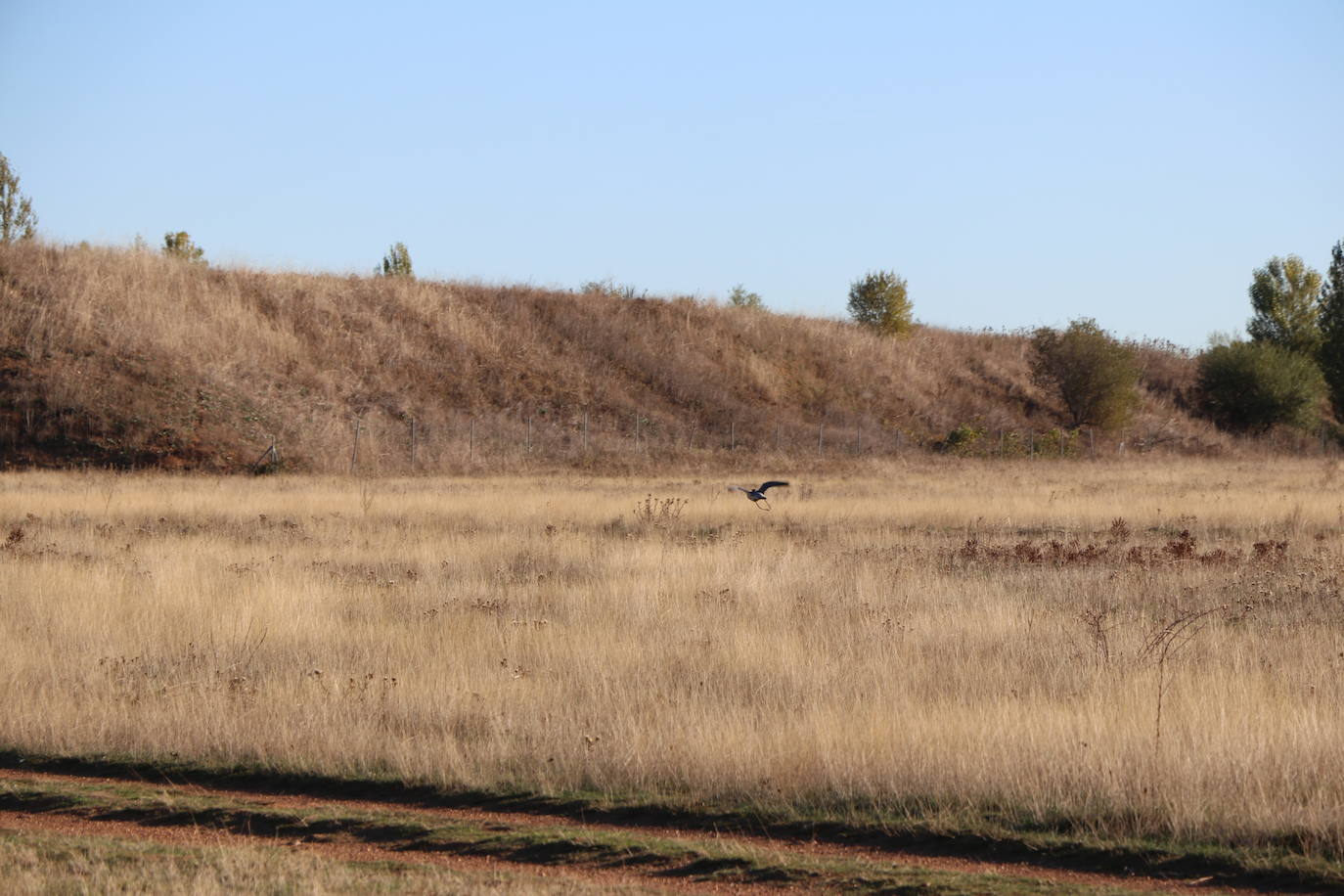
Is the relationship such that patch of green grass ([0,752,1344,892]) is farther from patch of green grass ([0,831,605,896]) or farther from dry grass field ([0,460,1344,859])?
patch of green grass ([0,831,605,896])

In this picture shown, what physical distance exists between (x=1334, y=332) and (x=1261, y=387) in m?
8.16

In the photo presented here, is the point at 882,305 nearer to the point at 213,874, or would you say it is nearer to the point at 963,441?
the point at 963,441

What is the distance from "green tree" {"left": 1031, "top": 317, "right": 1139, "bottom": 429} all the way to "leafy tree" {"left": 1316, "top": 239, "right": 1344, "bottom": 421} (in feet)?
29.2

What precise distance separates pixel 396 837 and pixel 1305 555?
47.7ft

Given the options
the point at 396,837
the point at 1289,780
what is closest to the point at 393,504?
the point at 396,837

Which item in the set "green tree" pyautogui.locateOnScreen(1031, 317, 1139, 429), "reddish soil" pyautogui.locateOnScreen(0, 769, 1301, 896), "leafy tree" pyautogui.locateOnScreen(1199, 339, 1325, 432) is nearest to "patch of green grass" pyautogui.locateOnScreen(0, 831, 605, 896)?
"reddish soil" pyautogui.locateOnScreen(0, 769, 1301, 896)

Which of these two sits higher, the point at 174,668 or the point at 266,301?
the point at 266,301

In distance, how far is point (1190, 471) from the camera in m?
42.7

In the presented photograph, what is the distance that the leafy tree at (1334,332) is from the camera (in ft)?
191

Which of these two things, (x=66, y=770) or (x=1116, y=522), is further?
(x=1116, y=522)

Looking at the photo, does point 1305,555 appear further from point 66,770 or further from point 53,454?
point 53,454

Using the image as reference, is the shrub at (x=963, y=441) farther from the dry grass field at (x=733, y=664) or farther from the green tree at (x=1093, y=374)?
the dry grass field at (x=733, y=664)

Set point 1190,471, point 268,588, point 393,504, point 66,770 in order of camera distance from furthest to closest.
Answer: point 1190,471 < point 393,504 < point 268,588 < point 66,770

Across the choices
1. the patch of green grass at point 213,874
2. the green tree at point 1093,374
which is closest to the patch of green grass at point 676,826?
the patch of green grass at point 213,874
